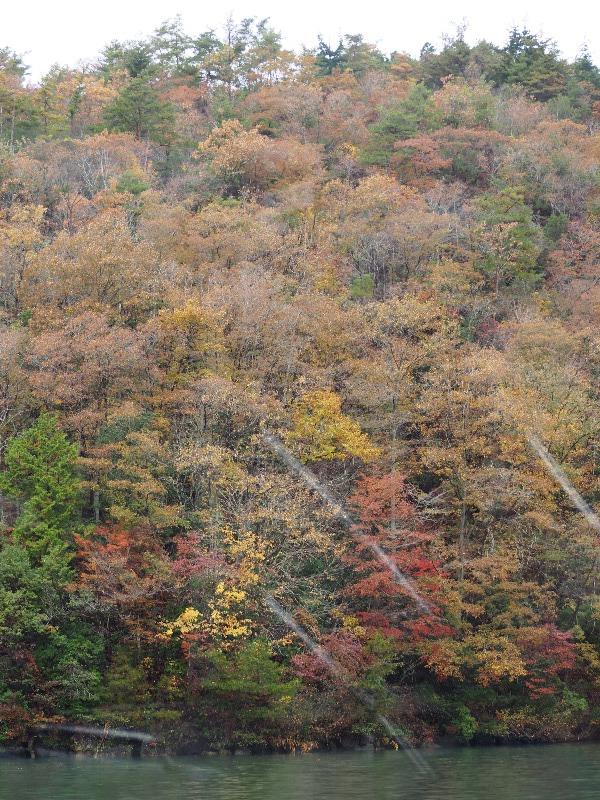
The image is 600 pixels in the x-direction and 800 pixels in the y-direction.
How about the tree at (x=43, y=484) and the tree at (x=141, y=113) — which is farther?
the tree at (x=141, y=113)

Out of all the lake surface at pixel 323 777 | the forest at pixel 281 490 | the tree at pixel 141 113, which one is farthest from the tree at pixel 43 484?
the tree at pixel 141 113

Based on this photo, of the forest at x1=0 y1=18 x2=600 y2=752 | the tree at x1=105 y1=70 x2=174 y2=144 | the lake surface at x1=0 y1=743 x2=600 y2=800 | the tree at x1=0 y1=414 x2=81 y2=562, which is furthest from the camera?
the tree at x1=105 y1=70 x2=174 y2=144

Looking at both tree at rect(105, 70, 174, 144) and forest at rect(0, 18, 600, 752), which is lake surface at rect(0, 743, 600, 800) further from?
tree at rect(105, 70, 174, 144)

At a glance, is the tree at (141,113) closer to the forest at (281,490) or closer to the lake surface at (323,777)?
the forest at (281,490)

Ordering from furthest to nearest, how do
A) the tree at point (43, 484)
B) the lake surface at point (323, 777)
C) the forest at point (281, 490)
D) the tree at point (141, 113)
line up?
the tree at point (141, 113)
the tree at point (43, 484)
the forest at point (281, 490)
the lake surface at point (323, 777)

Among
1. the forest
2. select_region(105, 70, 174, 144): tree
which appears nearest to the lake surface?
the forest

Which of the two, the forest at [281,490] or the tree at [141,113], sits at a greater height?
the tree at [141,113]
